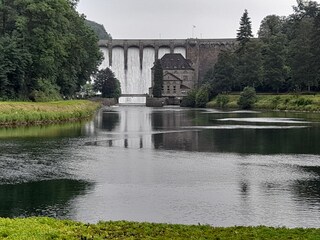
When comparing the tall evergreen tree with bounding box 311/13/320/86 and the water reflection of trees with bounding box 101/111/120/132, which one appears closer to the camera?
the water reflection of trees with bounding box 101/111/120/132

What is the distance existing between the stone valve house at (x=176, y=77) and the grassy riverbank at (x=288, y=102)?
4305 cm

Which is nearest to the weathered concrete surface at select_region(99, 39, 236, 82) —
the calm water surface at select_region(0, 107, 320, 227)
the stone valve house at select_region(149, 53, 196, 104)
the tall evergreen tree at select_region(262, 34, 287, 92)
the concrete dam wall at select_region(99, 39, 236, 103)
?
the concrete dam wall at select_region(99, 39, 236, 103)

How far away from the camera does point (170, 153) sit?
1130 inches

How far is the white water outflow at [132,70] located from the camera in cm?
15488

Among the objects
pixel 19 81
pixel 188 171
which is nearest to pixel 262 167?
pixel 188 171

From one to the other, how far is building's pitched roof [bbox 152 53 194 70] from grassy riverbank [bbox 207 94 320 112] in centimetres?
4827

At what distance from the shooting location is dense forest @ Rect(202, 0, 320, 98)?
82.6 meters

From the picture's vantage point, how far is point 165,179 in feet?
67.4

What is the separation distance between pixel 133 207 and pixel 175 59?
441ft

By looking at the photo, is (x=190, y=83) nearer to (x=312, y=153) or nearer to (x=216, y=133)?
(x=216, y=133)

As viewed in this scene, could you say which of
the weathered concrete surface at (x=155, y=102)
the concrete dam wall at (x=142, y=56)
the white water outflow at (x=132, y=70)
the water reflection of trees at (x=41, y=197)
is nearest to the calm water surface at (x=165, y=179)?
the water reflection of trees at (x=41, y=197)

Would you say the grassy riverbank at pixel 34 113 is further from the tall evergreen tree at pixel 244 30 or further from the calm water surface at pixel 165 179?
the tall evergreen tree at pixel 244 30

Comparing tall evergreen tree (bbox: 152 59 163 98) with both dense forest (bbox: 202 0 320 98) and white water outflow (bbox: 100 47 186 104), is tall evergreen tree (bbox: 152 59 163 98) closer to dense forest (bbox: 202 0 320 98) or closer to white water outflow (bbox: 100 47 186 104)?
white water outflow (bbox: 100 47 186 104)

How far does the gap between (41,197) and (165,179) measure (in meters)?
5.37
